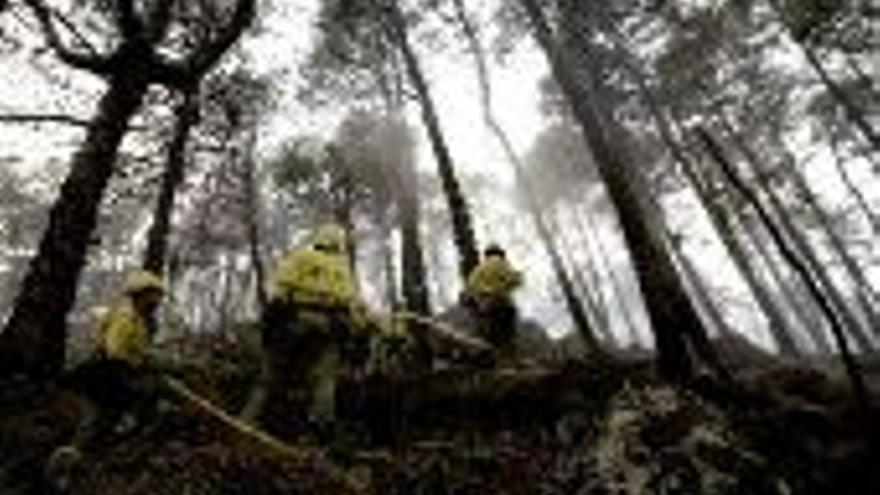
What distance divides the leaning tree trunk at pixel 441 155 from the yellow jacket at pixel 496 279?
5.00 metres

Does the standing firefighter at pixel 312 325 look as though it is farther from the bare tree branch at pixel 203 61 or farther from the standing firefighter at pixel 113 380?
the bare tree branch at pixel 203 61

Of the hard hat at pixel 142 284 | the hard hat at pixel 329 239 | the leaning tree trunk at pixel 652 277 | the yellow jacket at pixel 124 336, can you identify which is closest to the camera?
the hard hat at pixel 329 239

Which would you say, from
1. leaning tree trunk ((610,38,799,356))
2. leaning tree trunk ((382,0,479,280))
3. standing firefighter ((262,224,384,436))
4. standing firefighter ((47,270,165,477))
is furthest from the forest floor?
leaning tree trunk ((610,38,799,356))

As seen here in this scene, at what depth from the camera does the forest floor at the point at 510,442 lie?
5.25 m

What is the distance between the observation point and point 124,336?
7.29 m

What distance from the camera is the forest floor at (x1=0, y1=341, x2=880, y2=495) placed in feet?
17.2

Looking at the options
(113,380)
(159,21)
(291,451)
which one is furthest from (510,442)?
(159,21)

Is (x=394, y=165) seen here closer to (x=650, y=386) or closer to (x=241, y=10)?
(x=241, y=10)

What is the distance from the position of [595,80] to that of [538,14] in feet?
27.0

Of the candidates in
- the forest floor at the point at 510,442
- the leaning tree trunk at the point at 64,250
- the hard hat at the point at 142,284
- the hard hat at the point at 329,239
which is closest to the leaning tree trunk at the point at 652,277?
the forest floor at the point at 510,442

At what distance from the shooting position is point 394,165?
23.7 metres

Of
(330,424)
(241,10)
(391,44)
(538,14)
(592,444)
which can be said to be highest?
(391,44)

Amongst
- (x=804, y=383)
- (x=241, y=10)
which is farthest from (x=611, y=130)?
(x=804, y=383)

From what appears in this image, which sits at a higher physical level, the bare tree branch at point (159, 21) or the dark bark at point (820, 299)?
the bare tree branch at point (159, 21)
